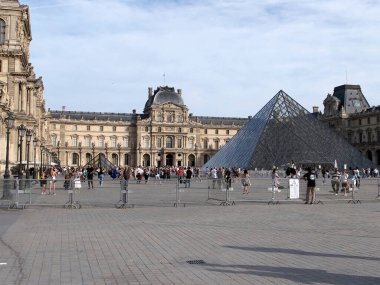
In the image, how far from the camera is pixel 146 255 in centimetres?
682

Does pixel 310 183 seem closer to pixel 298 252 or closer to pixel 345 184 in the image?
pixel 345 184

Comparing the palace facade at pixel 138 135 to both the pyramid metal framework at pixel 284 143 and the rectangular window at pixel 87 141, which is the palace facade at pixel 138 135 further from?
the pyramid metal framework at pixel 284 143

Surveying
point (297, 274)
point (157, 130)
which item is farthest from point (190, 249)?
point (157, 130)

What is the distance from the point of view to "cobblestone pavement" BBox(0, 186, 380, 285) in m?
5.60

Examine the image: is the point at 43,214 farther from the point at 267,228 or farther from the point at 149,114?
the point at 149,114

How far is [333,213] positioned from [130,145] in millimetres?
82899

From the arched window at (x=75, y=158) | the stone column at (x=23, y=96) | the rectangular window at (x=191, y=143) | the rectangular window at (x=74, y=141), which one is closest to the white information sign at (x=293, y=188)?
the stone column at (x=23, y=96)

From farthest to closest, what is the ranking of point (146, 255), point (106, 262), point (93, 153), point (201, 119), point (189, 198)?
point (201, 119) < point (93, 153) < point (189, 198) < point (146, 255) < point (106, 262)

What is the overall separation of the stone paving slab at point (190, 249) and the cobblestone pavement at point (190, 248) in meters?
0.01

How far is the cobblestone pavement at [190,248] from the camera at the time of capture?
18.4 ft

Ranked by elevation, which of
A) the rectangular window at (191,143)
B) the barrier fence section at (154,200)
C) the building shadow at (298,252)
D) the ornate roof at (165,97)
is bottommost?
the building shadow at (298,252)

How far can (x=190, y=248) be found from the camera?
740 cm

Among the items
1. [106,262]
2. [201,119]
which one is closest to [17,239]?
[106,262]

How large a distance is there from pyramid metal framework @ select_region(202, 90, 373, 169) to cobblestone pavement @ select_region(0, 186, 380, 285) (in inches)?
1085
